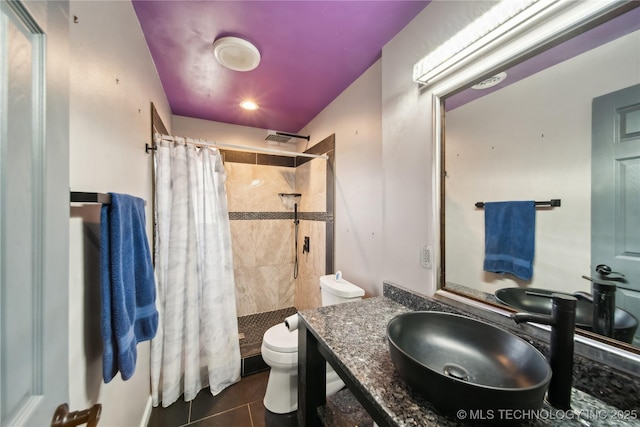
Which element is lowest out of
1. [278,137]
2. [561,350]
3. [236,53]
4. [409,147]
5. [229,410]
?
[229,410]

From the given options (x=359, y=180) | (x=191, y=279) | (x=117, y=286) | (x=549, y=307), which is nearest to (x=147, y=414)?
(x=191, y=279)

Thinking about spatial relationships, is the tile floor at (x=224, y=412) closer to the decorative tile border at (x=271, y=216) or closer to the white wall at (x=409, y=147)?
the white wall at (x=409, y=147)

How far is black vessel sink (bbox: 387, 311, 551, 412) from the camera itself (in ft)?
1.74

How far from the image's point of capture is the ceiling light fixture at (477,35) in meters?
0.81

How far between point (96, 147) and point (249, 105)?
1.57 metres

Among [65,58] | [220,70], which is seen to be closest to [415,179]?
[65,58]

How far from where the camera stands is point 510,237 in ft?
3.53

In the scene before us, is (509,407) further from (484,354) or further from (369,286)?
(369,286)

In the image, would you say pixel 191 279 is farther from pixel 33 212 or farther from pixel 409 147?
pixel 409 147

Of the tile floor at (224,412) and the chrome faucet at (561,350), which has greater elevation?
the chrome faucet at (561,350)

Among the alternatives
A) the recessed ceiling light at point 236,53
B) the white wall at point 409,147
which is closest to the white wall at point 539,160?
the white wall at point 409,147

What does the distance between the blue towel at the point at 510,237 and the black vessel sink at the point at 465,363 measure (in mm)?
375

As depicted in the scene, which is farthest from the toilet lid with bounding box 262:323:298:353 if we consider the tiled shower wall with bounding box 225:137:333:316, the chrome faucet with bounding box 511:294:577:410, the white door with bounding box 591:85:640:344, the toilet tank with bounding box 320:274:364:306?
the white door with bounding box 591:85:640:344

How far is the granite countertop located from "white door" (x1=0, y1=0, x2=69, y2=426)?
727 mm
